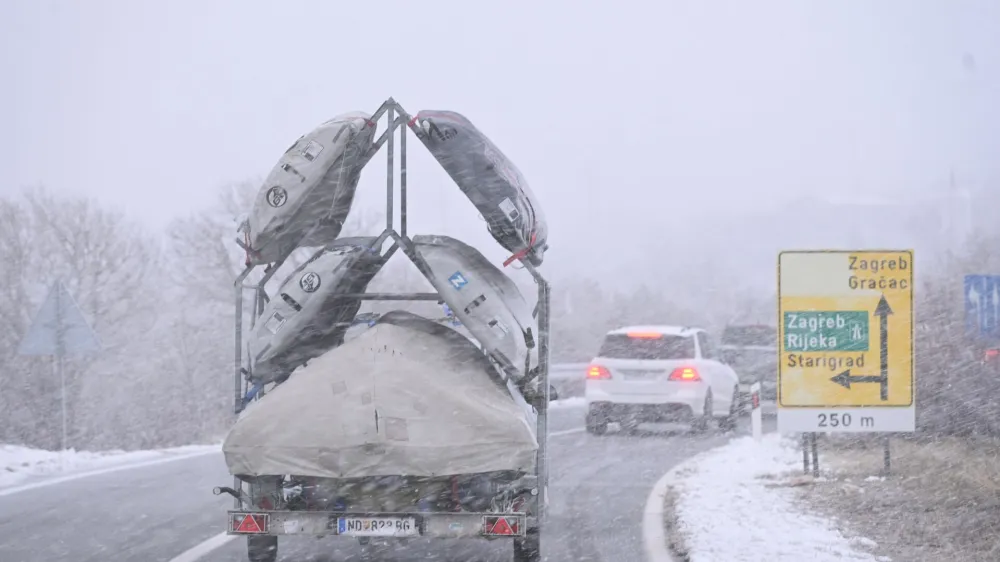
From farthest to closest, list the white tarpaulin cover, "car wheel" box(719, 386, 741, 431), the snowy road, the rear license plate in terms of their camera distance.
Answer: "car wheel" box(719, 386, 741, 431)
the snowy road
the rear license plate
the white tarpaulin cover

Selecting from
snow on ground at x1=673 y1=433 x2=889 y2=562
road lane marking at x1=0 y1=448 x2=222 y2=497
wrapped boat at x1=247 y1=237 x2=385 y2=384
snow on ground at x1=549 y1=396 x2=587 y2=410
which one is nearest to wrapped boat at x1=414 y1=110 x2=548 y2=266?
wrapped boat at x1=247 y1=237 x2=385 y2=384

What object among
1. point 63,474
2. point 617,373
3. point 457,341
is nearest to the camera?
point 457,341

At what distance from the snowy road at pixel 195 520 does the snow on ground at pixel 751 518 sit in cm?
46

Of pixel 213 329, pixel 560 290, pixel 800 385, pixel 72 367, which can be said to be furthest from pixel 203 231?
pixel 800 385

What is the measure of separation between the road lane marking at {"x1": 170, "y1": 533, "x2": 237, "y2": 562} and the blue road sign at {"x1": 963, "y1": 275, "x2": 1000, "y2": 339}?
376 inches

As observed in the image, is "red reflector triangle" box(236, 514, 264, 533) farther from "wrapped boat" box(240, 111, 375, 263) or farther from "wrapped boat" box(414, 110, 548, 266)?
"wrapped boat" box(414, 110, 548, 266)

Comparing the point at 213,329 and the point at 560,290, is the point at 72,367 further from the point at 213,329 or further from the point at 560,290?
the point at 560,290

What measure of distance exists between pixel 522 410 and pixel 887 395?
5.14 meters

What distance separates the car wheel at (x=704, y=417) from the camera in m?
18.8

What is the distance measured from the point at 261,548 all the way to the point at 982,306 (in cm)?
1029

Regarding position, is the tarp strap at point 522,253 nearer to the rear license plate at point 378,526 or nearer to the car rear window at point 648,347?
the rear license plate at point 378,526

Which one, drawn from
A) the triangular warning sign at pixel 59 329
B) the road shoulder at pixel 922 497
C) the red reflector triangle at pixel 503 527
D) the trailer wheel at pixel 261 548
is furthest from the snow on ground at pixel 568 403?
the red reflector triangle at pixel 503 527

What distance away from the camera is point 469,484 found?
281 inches

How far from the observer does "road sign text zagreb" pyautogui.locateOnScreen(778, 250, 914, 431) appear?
11.0m
